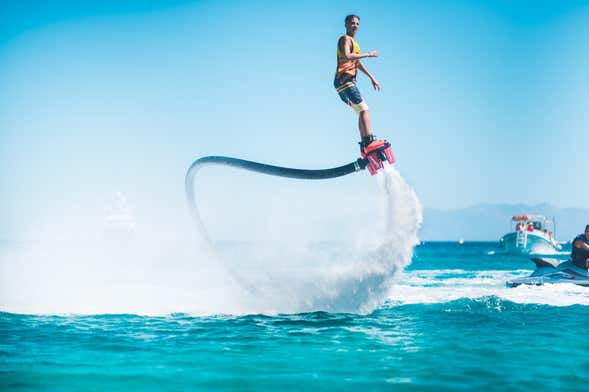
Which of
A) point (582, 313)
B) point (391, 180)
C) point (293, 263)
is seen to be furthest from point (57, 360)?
point (582, 313)

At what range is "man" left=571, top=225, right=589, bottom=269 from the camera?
2466cm

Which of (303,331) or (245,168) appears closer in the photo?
(245,168)

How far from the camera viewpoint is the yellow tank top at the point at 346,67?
10.8 meters

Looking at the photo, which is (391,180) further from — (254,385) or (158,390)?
(158,390)

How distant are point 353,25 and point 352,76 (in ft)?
3.06

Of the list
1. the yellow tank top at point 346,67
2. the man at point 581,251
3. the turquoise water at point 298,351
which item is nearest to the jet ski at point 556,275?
Result: the man at point 581,251

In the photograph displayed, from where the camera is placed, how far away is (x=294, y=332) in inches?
569

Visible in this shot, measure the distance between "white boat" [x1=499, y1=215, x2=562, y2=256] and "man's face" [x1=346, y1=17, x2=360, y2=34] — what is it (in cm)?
8998

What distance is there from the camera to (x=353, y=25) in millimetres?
10844

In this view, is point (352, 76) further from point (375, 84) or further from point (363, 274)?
point (363, 274)

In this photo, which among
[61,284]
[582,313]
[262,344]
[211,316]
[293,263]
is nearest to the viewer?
[262,344]

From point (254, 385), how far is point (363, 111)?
5371mm

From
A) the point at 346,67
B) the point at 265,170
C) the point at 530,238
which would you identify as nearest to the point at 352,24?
the point at 346,67

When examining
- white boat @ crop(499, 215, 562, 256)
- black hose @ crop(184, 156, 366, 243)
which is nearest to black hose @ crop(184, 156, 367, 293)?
black hose @ crop(184, 156, 366, 243)
